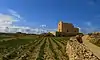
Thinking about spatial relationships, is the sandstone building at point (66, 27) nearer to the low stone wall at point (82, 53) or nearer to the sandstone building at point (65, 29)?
the sandstone building at point (65, 29)

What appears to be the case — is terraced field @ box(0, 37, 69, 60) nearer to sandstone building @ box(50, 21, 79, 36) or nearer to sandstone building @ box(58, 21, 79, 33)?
sandstone building @ box(50, 21, 79, 36)

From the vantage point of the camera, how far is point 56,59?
55.6 ft

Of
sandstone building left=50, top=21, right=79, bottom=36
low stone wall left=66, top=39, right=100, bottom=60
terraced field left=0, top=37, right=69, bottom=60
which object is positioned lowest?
terraced field left=0, top=37, right=69, bottom=60

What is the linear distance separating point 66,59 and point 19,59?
4465 mm

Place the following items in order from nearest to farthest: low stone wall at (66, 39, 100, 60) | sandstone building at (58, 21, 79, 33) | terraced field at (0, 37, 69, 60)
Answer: low stone wall at (66, 39, 100, 60) < terraced field at (0, 37, 69, 60) < sandstone building at (58, 21, 79, 33)

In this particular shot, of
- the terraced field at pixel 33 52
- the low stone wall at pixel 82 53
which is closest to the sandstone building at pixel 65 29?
the terraced field at pixel 33 52

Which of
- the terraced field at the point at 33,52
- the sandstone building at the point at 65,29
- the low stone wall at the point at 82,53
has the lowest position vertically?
the terraced field at the point at 33,52

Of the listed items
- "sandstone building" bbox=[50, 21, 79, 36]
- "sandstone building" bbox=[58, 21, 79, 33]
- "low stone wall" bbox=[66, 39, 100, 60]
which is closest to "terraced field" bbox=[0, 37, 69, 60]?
"low stone wall" bbox=[66, 39, 100, 60]

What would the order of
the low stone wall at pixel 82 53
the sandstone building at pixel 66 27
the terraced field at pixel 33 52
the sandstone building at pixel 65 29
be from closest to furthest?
the low stone wall at pixel 82 53 → the terraced field at pixel 33 52 → the sandstone building at pixel 65 29 → the sandstone building at pixel 66 27

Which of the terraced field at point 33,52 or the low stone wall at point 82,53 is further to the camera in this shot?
the terraced field at point 33,52

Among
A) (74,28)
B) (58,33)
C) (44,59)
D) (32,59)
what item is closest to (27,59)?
(32,59)

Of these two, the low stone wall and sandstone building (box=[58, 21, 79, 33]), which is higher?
sandstone building (box=[58, 21, 79, 33])

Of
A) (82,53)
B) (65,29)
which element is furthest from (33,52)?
(65,29)

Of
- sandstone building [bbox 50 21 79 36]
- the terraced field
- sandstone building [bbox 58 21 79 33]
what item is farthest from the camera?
sandstone building [bbox 58 21 79 33]
